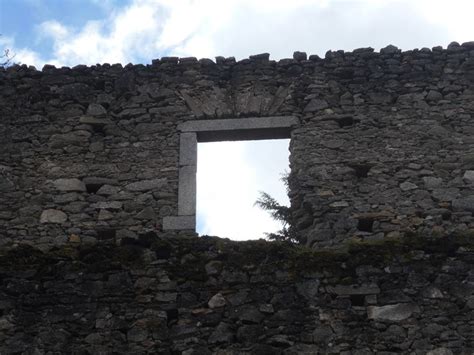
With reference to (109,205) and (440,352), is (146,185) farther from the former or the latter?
(440,352)

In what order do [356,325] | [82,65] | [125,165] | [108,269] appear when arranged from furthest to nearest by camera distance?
[82,65] → [125,165] → [108,269] → [356,325]

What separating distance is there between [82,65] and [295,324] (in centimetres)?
537

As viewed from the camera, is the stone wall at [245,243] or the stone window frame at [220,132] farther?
the stone window frame at [220,132]

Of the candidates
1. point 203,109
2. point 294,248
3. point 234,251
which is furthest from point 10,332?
point 203,109

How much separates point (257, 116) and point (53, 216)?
9.49 feet

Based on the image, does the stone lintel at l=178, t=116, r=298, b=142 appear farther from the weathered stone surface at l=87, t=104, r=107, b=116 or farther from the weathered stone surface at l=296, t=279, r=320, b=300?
the weathered stone surface at l=296, t=279, r=320, b=300

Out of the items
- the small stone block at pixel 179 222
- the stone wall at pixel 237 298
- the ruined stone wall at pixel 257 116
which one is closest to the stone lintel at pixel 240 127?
the ruined stone wall at pixel 257 116

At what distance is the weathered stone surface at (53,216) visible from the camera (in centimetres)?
1029

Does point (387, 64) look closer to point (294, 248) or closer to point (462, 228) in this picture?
point (462, 228)

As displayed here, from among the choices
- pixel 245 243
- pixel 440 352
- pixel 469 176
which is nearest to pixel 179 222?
pixel 245 243

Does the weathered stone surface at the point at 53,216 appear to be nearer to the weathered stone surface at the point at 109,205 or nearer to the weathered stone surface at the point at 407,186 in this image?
the weathered stone surface at the point at 109,205

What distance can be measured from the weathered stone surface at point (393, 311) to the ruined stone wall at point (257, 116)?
2056 millimetres

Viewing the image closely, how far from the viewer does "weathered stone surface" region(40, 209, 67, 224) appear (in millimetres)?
10289

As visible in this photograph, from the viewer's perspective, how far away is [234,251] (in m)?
8.35
